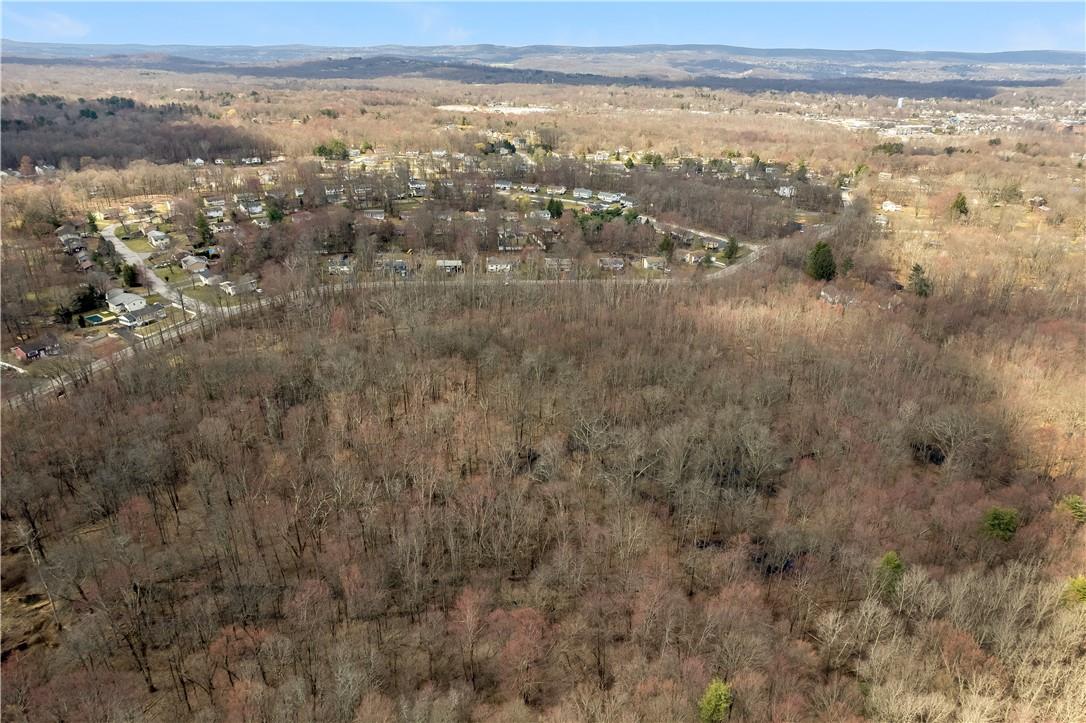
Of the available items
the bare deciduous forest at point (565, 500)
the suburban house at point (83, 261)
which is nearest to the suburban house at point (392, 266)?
the bare deciduous forest at point (565, 500)

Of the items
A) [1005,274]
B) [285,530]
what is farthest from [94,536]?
[1005,274]

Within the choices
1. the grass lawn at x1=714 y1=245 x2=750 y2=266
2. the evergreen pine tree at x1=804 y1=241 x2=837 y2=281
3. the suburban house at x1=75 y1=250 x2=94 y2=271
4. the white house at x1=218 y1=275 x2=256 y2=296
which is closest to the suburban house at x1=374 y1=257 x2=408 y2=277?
the white house at x1=218 y1=275 x2=256 y2=296

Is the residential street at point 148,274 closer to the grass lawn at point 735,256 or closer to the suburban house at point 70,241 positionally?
the suburban house at point 70,241

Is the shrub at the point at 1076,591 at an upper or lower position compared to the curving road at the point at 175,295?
lower

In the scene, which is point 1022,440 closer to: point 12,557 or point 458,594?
point 458,594

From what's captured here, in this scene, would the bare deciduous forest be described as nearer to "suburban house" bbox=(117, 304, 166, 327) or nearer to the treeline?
"suburban house" bbox=(117, 304, 166, 327)

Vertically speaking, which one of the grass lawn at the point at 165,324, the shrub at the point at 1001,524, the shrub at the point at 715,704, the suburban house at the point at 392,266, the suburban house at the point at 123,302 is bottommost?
the shrub at the point at 715,704

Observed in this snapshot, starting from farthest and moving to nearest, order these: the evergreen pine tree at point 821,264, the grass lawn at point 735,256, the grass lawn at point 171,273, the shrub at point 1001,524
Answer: the grass lawn at point 735,256, the grass lawn at point 171,273, the evergreen pine tree at point 821,264, the shrub at point 1001,524
